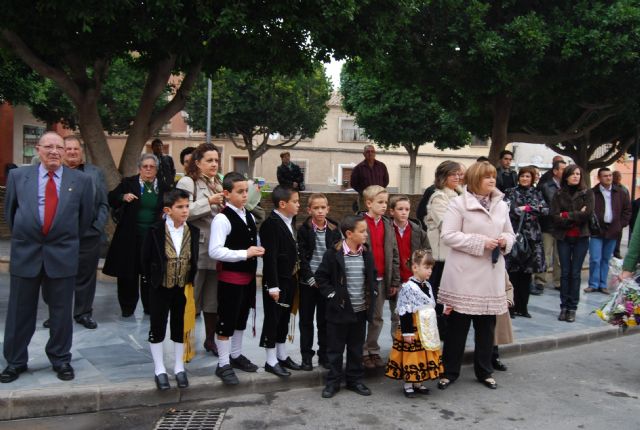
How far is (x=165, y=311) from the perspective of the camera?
5.15 m

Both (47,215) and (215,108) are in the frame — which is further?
(215,108)

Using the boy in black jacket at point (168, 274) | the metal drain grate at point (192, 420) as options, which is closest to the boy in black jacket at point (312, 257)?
the boy in black jacket at point (168, 274)

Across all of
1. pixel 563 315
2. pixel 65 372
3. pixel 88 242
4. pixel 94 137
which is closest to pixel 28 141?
pixel 94 137

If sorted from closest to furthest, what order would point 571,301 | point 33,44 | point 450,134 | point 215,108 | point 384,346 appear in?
point 384,346 → point 571,301 → point 33,44 → point 450,134 → point 215,108

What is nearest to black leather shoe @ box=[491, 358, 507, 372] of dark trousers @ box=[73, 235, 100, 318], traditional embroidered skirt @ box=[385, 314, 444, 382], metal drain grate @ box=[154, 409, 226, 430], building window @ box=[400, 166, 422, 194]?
traditional embroidered skirt @ box=[385, 314, 444, 382]

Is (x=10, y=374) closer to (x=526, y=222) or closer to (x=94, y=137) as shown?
(x=526, y=222)

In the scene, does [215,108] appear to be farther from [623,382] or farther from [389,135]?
[623,382]

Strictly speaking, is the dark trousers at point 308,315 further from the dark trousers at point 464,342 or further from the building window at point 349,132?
the building window at point 349,132

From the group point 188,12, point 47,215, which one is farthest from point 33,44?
point 47,215

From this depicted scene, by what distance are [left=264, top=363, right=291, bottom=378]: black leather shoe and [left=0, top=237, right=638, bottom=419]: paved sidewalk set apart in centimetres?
5

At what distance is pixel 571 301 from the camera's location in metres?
8.34

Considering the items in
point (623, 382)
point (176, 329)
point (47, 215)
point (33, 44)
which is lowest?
point (623, 382)

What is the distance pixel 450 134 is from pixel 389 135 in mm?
2906

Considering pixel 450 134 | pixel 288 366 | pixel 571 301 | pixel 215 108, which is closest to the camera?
pixel 288 366
